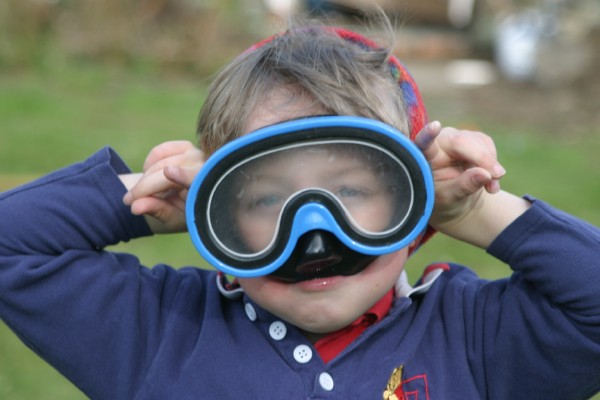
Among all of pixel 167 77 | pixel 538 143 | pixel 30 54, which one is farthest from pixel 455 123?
pixel 30 54

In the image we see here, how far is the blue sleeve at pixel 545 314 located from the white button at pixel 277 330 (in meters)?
0.44

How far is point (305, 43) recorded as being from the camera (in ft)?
6.64

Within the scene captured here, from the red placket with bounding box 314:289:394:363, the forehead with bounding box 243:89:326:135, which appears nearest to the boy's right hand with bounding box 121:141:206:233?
the forehead with bounding box 243:89:326:135

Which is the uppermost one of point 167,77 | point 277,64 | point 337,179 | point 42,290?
point 277,64

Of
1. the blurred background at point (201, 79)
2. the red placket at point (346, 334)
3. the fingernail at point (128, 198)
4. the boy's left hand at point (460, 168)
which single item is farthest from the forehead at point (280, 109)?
the blurred background at point (201, 79)

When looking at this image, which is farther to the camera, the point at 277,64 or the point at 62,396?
the point at 62,396

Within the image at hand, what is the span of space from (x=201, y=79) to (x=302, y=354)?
7.79 m

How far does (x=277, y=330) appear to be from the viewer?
2.00 metres

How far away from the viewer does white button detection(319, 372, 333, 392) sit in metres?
1.90

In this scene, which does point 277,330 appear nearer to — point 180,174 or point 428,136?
point 180,174

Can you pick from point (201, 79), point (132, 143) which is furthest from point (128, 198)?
point (201, 79)

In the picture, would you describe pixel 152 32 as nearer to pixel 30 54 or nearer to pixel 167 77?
pixel 167 77

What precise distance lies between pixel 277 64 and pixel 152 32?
819 cm

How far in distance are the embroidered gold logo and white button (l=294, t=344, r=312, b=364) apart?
18 centimetres
